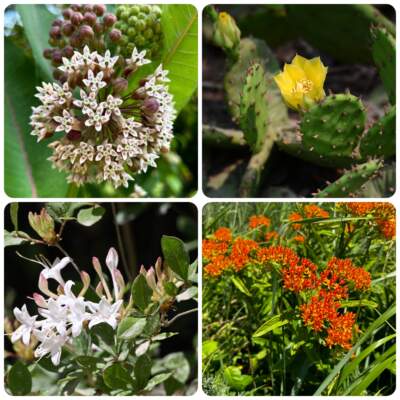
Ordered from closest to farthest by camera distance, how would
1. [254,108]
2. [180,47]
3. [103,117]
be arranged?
[103,117] < [180,47] < [254,108]

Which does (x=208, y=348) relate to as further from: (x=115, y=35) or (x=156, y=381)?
(x=115, y=35)

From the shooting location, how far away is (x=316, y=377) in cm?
164

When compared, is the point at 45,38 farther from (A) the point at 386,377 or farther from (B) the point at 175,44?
(A) the point at 386,377

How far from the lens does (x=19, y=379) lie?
1521mm

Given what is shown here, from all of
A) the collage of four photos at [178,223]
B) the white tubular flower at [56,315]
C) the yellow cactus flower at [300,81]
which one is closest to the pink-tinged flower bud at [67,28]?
the collage of four photos at [178,223]

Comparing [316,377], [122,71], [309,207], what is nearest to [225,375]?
[316,377]

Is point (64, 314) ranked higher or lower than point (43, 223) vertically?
lower

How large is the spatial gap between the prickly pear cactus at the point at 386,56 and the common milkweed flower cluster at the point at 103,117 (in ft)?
2.24

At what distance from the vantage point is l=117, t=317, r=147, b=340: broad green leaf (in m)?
1.37

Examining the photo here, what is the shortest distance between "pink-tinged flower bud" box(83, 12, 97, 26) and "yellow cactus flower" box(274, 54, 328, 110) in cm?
49

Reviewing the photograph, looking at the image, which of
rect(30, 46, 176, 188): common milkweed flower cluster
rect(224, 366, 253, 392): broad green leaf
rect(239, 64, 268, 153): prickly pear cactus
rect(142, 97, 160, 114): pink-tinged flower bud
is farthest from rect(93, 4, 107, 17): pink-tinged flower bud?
rect(224, 366, 253, 392): broad green leaf

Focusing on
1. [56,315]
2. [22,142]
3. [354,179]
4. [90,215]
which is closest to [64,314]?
[56,315]

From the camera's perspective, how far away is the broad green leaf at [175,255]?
1382 mm

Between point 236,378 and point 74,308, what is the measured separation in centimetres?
47
